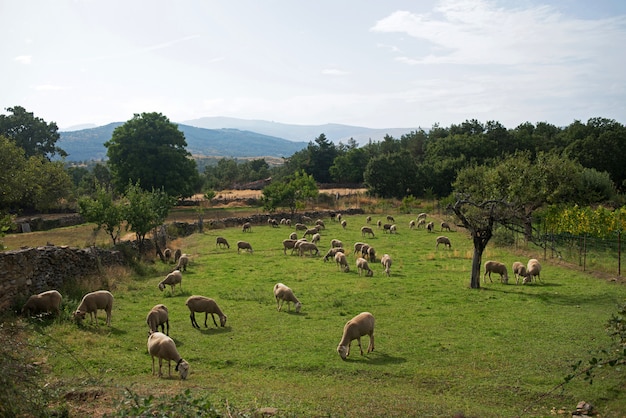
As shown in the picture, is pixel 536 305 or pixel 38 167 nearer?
pixel 536 305

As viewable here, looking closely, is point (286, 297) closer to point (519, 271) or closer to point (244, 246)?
point (519, 271)

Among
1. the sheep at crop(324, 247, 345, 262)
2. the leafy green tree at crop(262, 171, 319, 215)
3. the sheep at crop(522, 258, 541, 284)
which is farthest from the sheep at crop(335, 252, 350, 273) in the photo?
the leafy green tree at crop(262, 171, 319, 215)

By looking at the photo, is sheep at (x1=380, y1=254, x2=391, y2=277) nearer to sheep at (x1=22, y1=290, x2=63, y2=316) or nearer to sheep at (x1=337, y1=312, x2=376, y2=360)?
sheep at (x1=337, y1=312, x2=376, y2=360)

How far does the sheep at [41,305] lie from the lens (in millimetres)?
15922

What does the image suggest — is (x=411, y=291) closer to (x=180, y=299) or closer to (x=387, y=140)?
(x=180, y=299)

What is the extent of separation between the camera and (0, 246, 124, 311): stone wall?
16.4 m

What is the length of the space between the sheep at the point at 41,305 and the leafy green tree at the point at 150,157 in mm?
43206

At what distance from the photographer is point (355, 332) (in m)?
13.7

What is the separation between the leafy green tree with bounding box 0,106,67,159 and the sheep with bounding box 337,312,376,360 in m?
71.8

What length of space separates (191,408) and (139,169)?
183 feet

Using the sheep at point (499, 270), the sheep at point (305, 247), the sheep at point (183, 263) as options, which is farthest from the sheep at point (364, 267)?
the sheep at point (183, 263)

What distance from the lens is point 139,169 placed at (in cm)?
5847

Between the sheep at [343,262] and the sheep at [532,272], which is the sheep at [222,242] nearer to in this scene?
the sheep at [343,262]

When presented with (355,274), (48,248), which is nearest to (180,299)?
(48,248)
